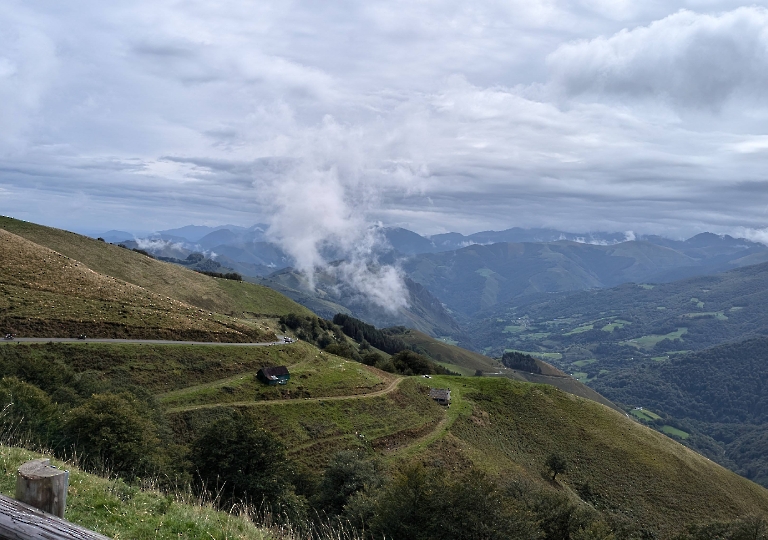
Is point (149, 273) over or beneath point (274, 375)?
over

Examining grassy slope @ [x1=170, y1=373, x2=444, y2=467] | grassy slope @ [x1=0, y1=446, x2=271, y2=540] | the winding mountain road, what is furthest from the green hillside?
the winding mountain road

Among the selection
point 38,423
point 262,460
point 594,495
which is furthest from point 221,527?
point 594,495

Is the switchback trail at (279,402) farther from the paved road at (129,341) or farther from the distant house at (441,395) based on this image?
the paved road at (129,341)

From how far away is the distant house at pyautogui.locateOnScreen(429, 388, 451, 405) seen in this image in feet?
294

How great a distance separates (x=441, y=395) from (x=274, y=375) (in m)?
34.0

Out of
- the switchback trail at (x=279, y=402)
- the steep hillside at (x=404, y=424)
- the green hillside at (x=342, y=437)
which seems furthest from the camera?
the switchback trail at (x=279, y=402)

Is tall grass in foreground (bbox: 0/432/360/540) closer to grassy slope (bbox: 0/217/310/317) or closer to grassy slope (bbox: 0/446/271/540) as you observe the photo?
grassy slope (bbox: 0/446/271/540)

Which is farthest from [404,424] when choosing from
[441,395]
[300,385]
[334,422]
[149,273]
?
[149,273]

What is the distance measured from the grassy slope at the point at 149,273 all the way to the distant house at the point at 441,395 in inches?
2836

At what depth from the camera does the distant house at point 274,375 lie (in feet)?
232

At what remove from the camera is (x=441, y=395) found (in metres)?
90.8

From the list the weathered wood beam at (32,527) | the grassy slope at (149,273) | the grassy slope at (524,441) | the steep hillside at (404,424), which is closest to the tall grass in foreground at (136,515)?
the weathered wood beam at (32,527)

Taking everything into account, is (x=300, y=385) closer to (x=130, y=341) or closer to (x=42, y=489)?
(x=130, y=341)

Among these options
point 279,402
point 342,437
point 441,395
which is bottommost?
point 441,395
